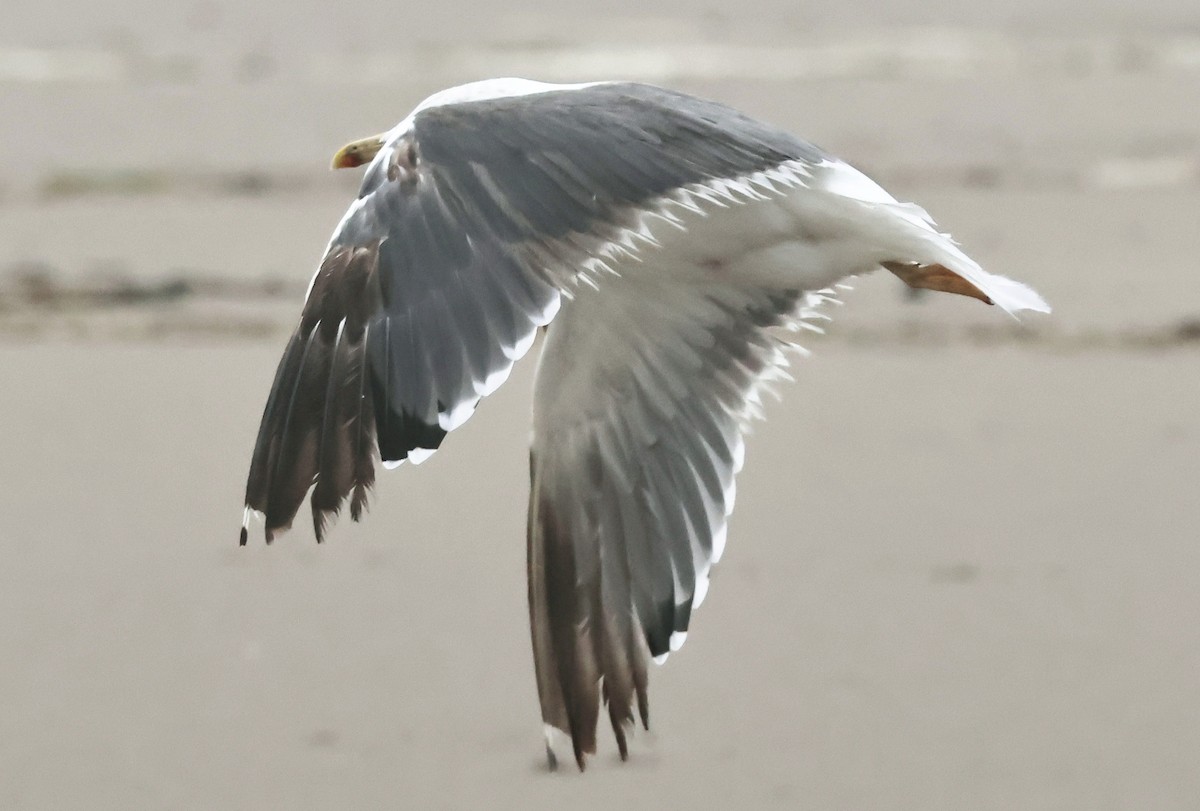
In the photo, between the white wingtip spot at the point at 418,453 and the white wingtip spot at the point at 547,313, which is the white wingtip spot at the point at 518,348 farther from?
the white wingtip spot at the point at 418,453

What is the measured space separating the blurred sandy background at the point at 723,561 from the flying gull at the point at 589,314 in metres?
0.53

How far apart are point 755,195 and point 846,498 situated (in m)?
2.52

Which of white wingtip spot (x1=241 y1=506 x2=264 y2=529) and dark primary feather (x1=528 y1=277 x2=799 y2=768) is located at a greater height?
white wingtip spot (x1=241 y1=506 x2=264 y2=529)

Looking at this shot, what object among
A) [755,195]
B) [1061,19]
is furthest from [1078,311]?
[1061,19]

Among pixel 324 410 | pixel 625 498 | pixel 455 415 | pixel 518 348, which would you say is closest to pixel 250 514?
pixel 324 410

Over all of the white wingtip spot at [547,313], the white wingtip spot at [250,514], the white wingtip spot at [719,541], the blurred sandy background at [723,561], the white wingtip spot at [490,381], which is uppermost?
the white wingtip spot at [547,313]

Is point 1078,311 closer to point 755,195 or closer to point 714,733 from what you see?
point 714,733

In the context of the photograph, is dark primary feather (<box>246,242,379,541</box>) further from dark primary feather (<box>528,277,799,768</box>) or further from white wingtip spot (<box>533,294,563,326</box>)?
dark primary feather (<box>528,277,799,768</box>)

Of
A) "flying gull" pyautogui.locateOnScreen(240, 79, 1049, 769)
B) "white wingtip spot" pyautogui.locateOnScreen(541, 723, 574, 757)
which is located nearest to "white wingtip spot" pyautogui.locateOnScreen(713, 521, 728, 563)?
"flying gull" pyautogui.locateOnScreen(240, 79, 1049, 769)

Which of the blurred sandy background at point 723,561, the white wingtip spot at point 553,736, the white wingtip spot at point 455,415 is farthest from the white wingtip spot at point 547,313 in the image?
the blurred sandy background at point 723,561

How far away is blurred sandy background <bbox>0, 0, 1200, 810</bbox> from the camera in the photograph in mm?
4836

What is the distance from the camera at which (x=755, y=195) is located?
12.9 feet

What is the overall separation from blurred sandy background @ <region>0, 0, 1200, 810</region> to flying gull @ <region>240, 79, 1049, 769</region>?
53 centimetres

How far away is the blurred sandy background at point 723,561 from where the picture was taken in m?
4.84
